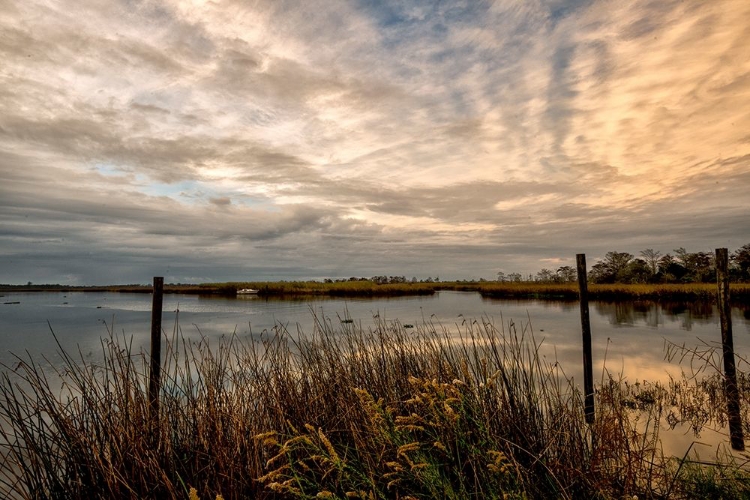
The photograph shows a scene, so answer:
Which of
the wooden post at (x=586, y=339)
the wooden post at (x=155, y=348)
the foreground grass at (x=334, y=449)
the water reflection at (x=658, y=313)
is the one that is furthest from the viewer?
the water reflection at (x=658, y=313)

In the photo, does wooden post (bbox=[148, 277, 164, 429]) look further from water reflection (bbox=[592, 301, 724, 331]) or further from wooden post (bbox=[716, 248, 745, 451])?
water reflection (bbox=[592, 301, 724, 331])

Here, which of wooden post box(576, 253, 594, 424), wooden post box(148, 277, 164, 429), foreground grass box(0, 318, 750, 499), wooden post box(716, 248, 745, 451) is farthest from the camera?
Result: wooden post box(576, 253, 594, 424)

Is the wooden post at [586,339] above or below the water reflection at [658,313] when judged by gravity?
above

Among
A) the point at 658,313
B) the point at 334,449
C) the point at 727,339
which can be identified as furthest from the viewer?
the point at 658,313

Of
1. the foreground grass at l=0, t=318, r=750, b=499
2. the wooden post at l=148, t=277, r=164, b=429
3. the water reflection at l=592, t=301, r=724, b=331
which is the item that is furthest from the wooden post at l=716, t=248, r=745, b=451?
the water reflection at l=592, t=301, r=724, b=331

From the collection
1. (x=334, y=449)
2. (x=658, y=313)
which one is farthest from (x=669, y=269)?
(x=334, y=449)

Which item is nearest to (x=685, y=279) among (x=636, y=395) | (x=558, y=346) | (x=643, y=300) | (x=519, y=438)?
(x=643, y=300)

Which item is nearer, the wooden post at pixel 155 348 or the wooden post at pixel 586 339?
the wooden post at pixel 155 348

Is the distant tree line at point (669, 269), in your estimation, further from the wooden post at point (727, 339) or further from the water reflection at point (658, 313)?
the wooden post at point (727, 339)

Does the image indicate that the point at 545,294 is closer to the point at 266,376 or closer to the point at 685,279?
the point at 685,279

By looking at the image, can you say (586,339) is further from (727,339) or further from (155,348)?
(155,348)

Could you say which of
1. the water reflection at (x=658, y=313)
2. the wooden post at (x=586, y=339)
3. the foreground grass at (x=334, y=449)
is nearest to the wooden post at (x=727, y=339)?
the wooden post at (x=586, y=339)

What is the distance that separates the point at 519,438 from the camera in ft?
12.6

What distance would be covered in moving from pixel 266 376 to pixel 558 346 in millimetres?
13988
